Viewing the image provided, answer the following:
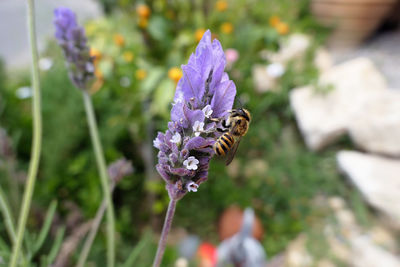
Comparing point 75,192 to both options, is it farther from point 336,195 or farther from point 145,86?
point 336,195

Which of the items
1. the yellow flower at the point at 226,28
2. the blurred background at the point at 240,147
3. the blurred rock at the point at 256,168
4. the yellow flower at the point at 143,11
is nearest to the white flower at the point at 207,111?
the blurred background at the point at 240,147

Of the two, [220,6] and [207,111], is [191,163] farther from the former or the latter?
[220,6]

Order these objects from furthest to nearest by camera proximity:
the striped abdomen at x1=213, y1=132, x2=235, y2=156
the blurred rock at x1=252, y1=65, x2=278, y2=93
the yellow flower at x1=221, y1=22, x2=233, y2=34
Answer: the blurred rock at x1=252, y1=65, x2=278, y2=93 < the yellow flower at x1=221, y1=22, x2=233, y2=34 < the striped abdomen at x1=213, y1=132, x2=235, y2=156

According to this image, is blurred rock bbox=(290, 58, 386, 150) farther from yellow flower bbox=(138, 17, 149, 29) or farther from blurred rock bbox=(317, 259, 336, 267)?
yellow flower bbox=(138, 17, 149, 29)

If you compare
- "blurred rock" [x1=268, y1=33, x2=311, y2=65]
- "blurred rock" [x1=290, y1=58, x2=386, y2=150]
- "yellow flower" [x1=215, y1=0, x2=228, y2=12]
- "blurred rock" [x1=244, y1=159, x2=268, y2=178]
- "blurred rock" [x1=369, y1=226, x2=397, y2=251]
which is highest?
"yellow flower" [x1=215, y1=0, x2=228, y2=12]

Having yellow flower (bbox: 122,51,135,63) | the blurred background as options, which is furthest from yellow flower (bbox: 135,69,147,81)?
yellow flower (bbox: 122,51,135,63)

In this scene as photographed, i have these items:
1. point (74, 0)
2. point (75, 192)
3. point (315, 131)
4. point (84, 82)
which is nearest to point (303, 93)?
point (315, 131)
